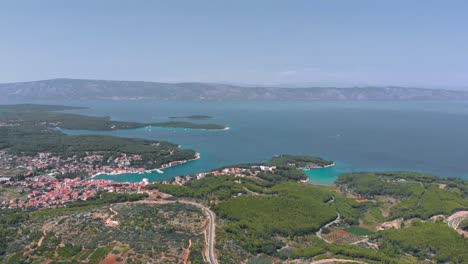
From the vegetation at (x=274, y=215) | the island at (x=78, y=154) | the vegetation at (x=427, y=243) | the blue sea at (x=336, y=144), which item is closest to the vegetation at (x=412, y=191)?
the vegetation at (x=427, y=243)

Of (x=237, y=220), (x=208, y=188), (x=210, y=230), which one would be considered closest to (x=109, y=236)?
(x=210, y=230)

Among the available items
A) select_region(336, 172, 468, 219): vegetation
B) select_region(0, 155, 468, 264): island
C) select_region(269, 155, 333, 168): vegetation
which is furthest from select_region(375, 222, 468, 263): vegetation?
select_region(269, 155, 333, 168): vegetation

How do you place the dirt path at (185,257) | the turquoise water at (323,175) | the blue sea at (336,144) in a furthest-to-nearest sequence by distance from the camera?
1. the blue sea at (336,144)
2. the turquoise water at (323,175)
3. the dirt path at (185,257)

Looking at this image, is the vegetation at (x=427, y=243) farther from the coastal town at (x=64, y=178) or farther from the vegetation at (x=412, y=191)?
the coastal town at (x=64, y=178)

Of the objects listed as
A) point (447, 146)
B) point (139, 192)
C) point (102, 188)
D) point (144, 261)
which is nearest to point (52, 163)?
point (102, 188)

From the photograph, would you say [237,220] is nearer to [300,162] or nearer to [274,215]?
[274,215]

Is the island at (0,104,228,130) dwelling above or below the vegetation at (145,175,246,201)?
above

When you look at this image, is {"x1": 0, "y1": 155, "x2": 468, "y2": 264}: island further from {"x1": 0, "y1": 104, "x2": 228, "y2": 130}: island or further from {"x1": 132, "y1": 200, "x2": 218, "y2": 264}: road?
{"x1": 0, "y1": 104, "x2": 228, "y2": 130}: island

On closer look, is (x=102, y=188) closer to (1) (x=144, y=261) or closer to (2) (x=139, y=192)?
(2) (x=139, y=192)
